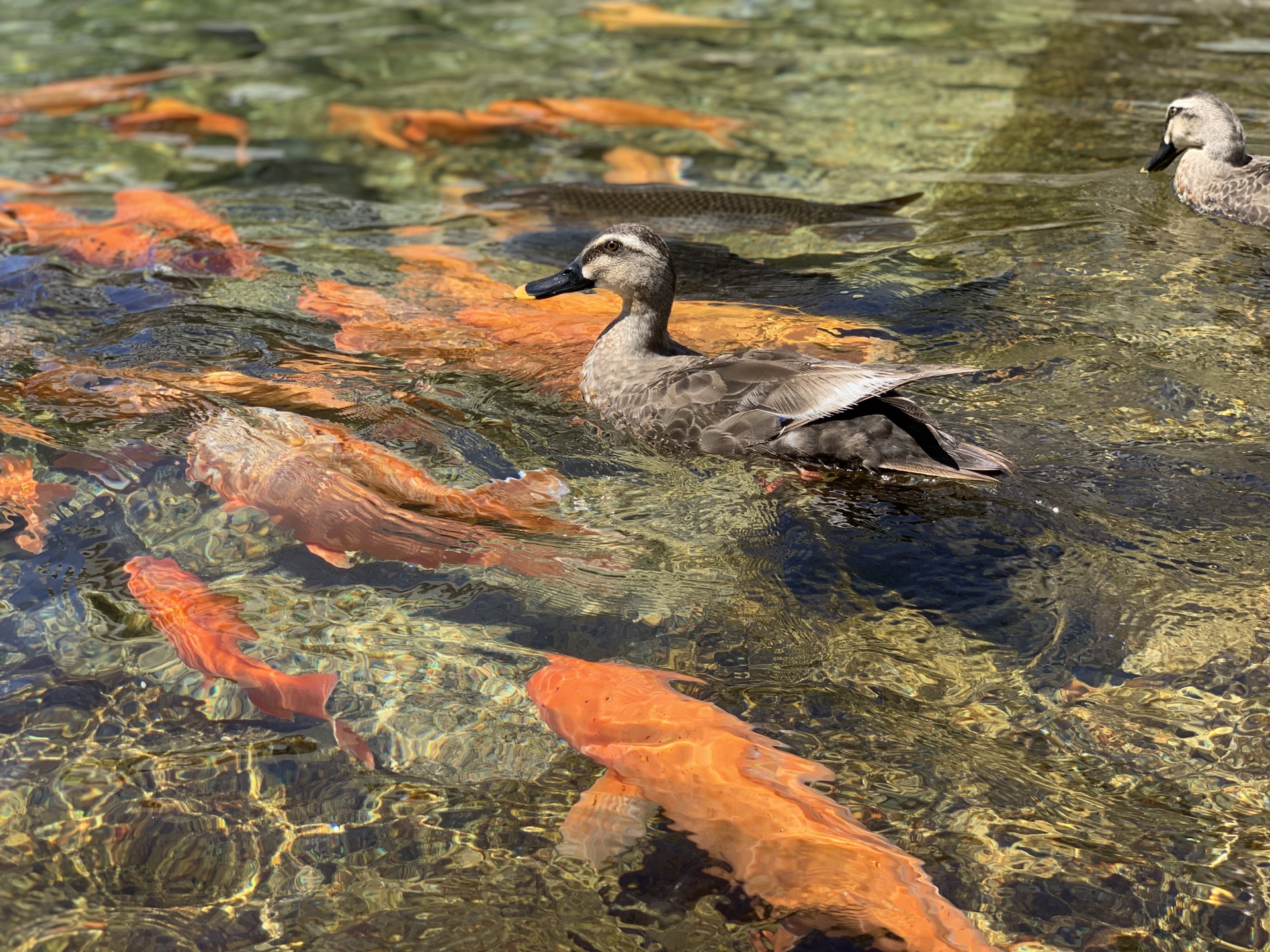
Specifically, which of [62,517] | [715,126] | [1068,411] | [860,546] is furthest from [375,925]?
[715,126]

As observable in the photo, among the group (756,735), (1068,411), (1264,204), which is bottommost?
(756,735)

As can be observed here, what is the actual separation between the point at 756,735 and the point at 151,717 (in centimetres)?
219

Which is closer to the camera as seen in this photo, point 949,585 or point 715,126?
point 949,585

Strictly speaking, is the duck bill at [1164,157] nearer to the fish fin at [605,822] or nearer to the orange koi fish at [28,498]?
the fish fin at [605,822]

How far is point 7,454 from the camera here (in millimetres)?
5590

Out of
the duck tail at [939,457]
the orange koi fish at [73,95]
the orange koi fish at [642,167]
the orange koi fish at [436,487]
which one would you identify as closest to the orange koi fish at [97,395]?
the orange koi fish at [436,487]

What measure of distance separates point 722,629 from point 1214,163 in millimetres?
5839

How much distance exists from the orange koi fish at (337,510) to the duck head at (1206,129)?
19.0ft

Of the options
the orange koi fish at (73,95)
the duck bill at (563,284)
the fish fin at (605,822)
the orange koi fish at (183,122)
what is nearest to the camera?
the fish fin at (605,822)

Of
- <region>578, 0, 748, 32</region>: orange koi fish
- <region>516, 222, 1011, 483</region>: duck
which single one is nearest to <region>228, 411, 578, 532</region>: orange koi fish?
<region>516, 222, 1011, 483</region>: duck

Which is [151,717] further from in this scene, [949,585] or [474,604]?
[949,585]

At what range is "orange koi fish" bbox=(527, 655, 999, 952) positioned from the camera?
3.26m

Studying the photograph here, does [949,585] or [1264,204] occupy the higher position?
[1264,204]

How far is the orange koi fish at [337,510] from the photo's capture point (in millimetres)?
4988
